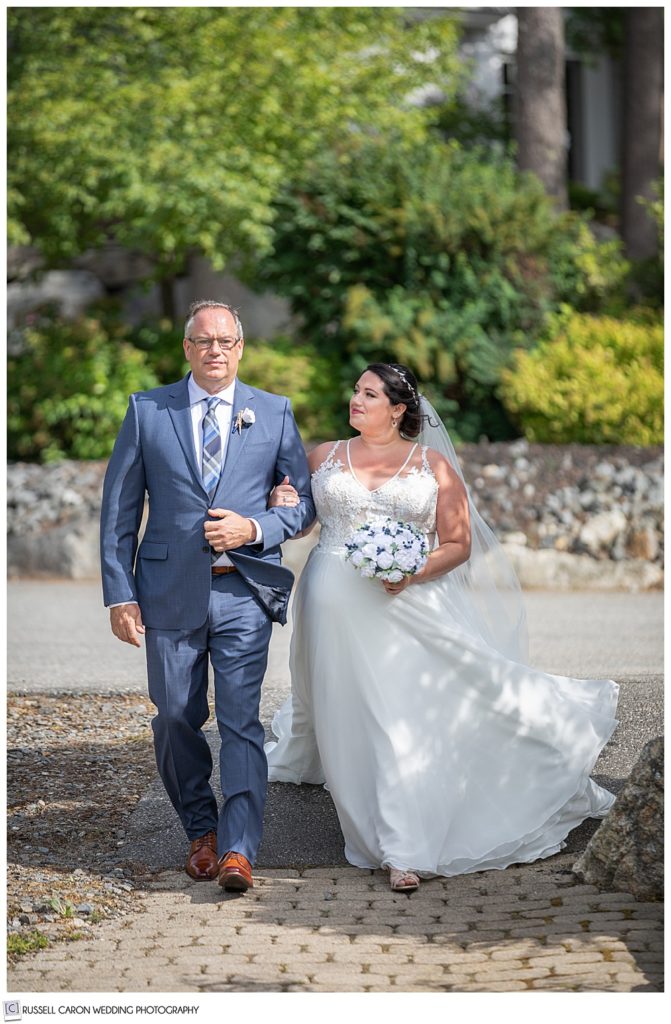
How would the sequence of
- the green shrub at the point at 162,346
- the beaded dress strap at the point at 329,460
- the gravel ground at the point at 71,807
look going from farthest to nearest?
the green shrub at the point at 162,346 < the beaded dress strap at the point at 329,460 < the gravel ground at the point at 71,807

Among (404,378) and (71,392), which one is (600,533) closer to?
(71,392)

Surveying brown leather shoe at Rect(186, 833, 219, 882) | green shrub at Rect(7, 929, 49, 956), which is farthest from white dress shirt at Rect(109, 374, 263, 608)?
green shrub at Rect(7, 929, 49, 956)

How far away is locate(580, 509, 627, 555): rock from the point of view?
37.8 ft

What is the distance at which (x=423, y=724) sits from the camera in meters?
4.97

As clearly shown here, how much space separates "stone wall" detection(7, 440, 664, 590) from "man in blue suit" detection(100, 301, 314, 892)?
21.8ft

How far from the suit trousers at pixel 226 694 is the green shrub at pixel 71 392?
9.02 metres

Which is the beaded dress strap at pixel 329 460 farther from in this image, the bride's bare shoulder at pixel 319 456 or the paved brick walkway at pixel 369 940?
the paved brick walkway at pixel 369 940

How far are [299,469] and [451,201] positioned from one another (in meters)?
9.24

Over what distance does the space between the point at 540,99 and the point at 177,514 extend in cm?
1267

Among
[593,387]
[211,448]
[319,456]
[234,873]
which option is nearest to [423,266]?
[593,387]

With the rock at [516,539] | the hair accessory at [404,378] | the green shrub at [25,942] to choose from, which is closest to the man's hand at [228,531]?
the hair accessory at [404,378]

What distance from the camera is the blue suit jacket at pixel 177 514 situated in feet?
15.7

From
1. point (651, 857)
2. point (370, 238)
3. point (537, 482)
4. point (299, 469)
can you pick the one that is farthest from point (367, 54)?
point (651, 857)

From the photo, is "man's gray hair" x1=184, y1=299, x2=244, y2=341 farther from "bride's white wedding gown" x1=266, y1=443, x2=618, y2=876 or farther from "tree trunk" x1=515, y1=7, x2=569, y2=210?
"tree trunk" x1=515, y1=7, x2=569, y2=210
